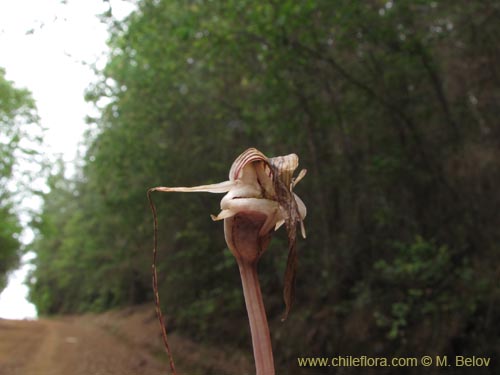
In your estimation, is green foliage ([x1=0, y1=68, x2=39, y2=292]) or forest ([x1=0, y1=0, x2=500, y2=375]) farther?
forest ([x1=0, y1=0, x2=500, y2=375])

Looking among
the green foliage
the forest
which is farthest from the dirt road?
the forest

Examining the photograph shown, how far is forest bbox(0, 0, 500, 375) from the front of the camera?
13.3 ft

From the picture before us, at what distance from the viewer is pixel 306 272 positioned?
5008 mm

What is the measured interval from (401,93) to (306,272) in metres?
2.56

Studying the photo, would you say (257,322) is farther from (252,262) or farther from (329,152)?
(329,152)

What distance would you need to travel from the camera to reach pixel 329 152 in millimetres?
5316

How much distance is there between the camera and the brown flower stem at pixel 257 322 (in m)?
0.31

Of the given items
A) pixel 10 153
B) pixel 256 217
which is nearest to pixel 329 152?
pixel 10 153

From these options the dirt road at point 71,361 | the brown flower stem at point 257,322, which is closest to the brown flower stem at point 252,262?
the brown flower stem at point 257,322

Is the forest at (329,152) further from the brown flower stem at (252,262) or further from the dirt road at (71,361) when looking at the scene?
the brown flower stem at (252,262)

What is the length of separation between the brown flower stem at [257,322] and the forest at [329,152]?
138 inches

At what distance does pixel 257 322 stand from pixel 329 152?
5.12m

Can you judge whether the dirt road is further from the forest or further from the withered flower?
the forest

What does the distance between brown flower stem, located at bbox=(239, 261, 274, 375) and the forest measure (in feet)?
11.5
